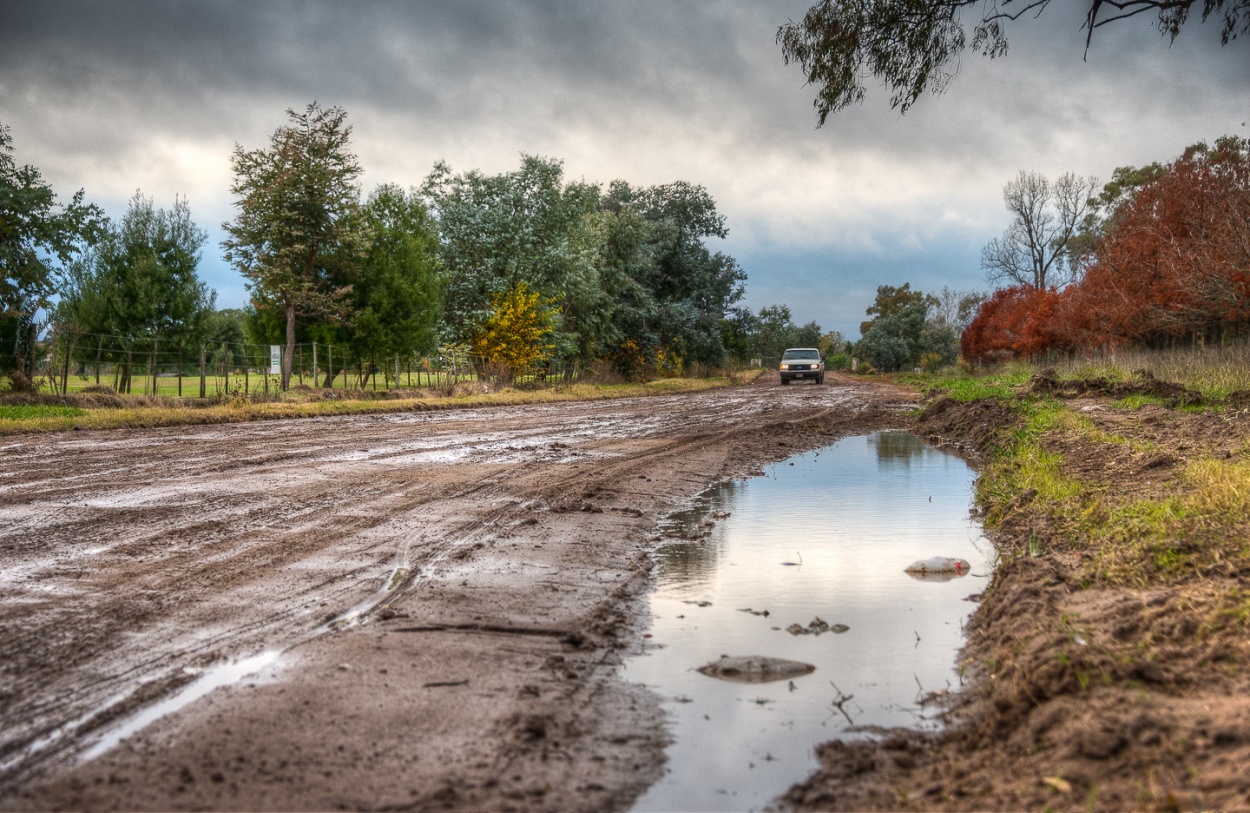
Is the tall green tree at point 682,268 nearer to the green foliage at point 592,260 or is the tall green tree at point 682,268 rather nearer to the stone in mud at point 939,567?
the green foliage at point 592,260

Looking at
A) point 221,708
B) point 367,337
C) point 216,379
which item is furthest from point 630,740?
point 367,337

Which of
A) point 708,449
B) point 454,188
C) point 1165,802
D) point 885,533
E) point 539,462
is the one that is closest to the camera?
point 1165,802

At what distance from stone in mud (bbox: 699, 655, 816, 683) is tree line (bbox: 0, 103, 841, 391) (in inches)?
1005

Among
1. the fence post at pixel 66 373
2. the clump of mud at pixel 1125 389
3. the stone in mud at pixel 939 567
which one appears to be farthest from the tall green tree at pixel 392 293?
the stone in mud at pixel 939 567

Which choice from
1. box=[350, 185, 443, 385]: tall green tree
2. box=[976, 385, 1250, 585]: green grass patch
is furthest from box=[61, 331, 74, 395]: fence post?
box=[976, 385, 1250, 585]: green grass patch

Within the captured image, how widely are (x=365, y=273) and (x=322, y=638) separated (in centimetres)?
3645

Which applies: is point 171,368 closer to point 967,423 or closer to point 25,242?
point 25,242

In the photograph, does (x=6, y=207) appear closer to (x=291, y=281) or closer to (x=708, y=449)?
(x=291, y=281)

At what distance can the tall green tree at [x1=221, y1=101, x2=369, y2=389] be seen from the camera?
109ft

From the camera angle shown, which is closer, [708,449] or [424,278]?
[708,449]

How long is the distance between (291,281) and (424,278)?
8.07 metres

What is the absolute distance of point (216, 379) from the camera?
30.1 meters

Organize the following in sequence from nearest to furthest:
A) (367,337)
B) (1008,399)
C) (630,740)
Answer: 1. (630,740)
2. (1008,399)
3. (367,337)

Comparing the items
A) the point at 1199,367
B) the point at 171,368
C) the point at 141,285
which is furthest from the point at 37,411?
the point at 1199,367
